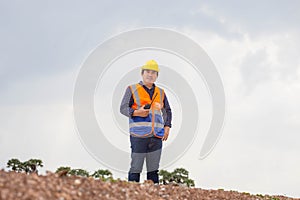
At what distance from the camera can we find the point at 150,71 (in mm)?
8867

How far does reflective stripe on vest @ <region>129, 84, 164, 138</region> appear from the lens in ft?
28.0

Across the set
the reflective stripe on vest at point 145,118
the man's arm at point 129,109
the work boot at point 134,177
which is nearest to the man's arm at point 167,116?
the reflective stripe on vest at point 145,118

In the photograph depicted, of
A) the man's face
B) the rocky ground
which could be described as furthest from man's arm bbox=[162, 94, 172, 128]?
the rocky ground

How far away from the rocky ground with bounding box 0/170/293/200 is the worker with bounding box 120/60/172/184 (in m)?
1.02

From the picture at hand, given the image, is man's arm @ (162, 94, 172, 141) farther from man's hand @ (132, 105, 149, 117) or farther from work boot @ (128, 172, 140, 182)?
work boot @ (128, 172, 140, 182)

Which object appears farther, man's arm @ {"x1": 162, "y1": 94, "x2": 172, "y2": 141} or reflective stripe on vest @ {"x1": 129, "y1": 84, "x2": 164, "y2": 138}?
man's arm @ {"x1": 162, "y1": 94, "x2": 172, "y2": 141}

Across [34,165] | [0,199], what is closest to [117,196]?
[0,199]

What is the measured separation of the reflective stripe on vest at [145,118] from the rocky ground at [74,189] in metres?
1.29

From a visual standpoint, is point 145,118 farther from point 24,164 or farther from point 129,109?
point 24,164

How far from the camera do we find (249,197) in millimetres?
8859

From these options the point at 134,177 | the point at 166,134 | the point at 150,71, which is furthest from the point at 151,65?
the point at 134,177

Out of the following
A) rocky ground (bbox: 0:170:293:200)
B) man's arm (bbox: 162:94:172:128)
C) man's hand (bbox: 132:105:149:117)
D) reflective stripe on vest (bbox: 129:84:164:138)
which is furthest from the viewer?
man's arm (bbox: 162:94:172:128)

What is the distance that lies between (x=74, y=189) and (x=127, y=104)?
3.41 metres

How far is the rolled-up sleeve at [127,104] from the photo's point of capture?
852 centimetres
